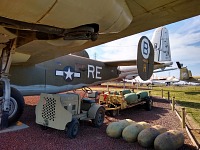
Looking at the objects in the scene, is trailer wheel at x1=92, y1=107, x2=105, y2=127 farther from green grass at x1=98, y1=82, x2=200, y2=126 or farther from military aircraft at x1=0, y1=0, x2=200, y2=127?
green grass at x1=98, y1=82, x2=200, y2=126

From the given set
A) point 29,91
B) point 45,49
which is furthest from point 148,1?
point 29,91

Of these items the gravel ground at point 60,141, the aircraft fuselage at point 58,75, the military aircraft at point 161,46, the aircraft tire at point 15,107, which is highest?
the military aircraft at point 161,46

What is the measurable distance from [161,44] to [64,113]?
1748 centimetres

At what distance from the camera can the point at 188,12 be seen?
335 cm

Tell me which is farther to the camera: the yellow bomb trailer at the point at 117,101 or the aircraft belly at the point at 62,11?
the yellow bomb trailer at the point at 117,101

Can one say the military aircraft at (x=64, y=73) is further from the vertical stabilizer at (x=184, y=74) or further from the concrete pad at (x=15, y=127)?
the vertical stabilizer at (x=184, y=74)

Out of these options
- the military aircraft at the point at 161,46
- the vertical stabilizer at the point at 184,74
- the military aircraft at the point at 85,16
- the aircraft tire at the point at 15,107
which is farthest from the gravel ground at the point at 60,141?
the vertical stabilizer at the point at 184,74

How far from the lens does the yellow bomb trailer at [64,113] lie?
543 cm

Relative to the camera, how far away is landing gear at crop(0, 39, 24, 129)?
552 cm

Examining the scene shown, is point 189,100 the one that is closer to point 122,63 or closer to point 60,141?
point 122,63

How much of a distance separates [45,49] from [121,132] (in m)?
3.35

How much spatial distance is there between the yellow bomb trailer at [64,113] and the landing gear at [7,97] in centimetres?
71

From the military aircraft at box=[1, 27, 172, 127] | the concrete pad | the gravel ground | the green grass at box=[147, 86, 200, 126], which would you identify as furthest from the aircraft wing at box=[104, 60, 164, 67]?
the concrete pad

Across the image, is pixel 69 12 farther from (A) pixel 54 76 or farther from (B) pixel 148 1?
(A) pixel 54 76
